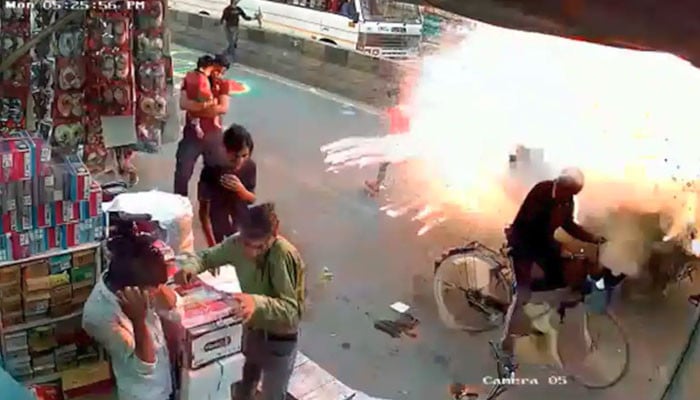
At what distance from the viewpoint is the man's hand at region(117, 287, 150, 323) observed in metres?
1.42

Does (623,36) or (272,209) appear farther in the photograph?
(272,209)

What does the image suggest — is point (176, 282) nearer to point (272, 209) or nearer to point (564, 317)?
point (272, 209)

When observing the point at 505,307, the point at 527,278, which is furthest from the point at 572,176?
the point at 505,307

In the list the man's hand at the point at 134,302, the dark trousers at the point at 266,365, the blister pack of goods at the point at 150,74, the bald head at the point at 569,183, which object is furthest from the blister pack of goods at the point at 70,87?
the bald head at the point at 569,183

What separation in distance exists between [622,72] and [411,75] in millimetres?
1041

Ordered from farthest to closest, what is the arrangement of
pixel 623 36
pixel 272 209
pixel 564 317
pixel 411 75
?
pixel 411 75 < pixel 272 209 < pixel 564 317 < pixel 623 36

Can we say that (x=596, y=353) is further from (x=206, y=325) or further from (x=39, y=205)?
(x=39, y=205)

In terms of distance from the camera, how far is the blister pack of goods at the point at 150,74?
6.18 ft

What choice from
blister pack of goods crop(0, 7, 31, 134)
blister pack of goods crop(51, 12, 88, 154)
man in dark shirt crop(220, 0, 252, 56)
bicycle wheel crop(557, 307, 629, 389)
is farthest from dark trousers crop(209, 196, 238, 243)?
bicycle wheel crop(557, 307, 629, 389)

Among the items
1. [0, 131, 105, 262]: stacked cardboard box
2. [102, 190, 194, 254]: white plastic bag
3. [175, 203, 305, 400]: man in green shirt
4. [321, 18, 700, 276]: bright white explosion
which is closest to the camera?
[321, 18, 700, 276]: bright white explosion

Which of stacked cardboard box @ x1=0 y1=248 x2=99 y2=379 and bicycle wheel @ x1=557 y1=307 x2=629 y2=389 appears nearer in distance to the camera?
stacked cardboard box @ x1=0 y1=248 x2=99 y2=379

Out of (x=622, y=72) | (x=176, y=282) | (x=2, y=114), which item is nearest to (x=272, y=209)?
(x=176, y=282)

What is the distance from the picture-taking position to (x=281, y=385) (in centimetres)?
164

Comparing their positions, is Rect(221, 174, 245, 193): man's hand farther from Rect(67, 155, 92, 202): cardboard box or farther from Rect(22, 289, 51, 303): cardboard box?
Rect(22, 289, 51, 303): cardboard box
